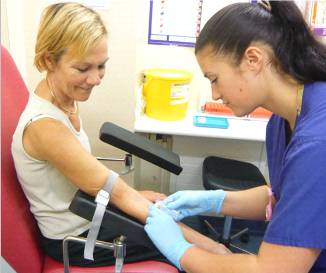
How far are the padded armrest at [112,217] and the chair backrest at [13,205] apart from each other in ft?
0.80

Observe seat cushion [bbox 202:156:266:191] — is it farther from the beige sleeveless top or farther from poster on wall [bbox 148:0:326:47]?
the beige sleeveless top

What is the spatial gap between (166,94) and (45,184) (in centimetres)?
102

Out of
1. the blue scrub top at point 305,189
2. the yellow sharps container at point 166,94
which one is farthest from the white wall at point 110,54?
the blue scrub top at point 305,189

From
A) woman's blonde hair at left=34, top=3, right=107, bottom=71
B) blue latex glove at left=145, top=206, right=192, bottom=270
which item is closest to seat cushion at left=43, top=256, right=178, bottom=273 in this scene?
blue latex glove at left=145, top=206, right=192, bottom=270

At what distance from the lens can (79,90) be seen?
4.09 ft

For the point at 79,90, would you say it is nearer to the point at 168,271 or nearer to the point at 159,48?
the point at 168,271

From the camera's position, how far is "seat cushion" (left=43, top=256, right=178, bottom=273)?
3.90ft

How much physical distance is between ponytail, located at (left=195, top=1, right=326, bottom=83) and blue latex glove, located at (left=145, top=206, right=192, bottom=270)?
543 mm

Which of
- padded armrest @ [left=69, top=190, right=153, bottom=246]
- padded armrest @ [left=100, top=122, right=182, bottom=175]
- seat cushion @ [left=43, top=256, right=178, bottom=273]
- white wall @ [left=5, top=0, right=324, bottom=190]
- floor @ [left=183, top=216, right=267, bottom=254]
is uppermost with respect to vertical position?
white wall @ [left=5, top=0, right=324, bottom=190]

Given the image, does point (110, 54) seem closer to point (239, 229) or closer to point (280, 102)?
point (280, 102)

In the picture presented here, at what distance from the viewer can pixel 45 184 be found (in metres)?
1.17

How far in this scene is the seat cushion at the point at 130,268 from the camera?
3.90ft

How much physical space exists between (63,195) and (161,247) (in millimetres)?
408

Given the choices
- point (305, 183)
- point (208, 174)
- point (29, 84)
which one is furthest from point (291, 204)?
point (29, 84)
